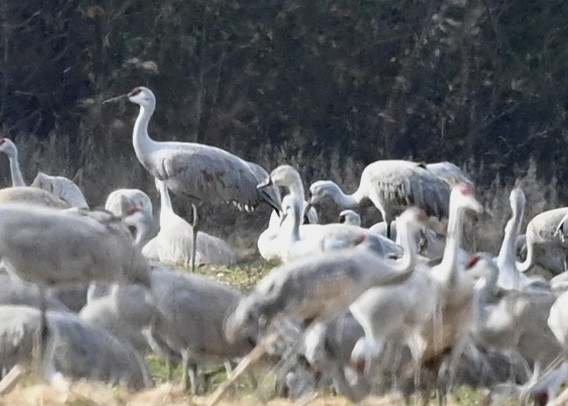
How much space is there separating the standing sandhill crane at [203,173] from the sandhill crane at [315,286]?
18.4ft

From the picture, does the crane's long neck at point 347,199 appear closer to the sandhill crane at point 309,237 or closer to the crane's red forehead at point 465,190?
the sandhill crane at point 309,237

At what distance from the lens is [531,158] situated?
754 inches

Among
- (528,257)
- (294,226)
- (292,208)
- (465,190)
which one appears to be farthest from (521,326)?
(528,257)

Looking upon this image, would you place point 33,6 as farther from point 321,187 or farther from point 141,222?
point 141,222

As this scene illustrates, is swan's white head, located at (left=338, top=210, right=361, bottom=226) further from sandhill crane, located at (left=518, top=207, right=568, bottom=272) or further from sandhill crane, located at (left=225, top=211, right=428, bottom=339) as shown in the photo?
sandhill crane, located at (left=225, top=211, right=428, bottom=339)

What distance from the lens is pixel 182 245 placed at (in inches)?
516

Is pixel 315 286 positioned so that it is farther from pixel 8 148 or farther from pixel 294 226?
pixel 8 148

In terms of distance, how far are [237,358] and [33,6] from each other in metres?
12.6

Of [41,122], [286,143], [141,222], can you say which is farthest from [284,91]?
[141,222]

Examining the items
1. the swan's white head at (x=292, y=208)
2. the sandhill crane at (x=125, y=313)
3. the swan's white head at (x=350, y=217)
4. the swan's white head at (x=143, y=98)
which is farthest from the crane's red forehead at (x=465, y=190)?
the swan's white head at (x=143, y=98)

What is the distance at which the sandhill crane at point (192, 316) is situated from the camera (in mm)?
7707

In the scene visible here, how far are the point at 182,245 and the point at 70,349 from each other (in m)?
6.39

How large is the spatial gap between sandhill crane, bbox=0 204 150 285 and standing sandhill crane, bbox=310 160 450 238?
6.44m

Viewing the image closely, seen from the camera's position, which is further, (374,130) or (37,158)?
(374,130)
